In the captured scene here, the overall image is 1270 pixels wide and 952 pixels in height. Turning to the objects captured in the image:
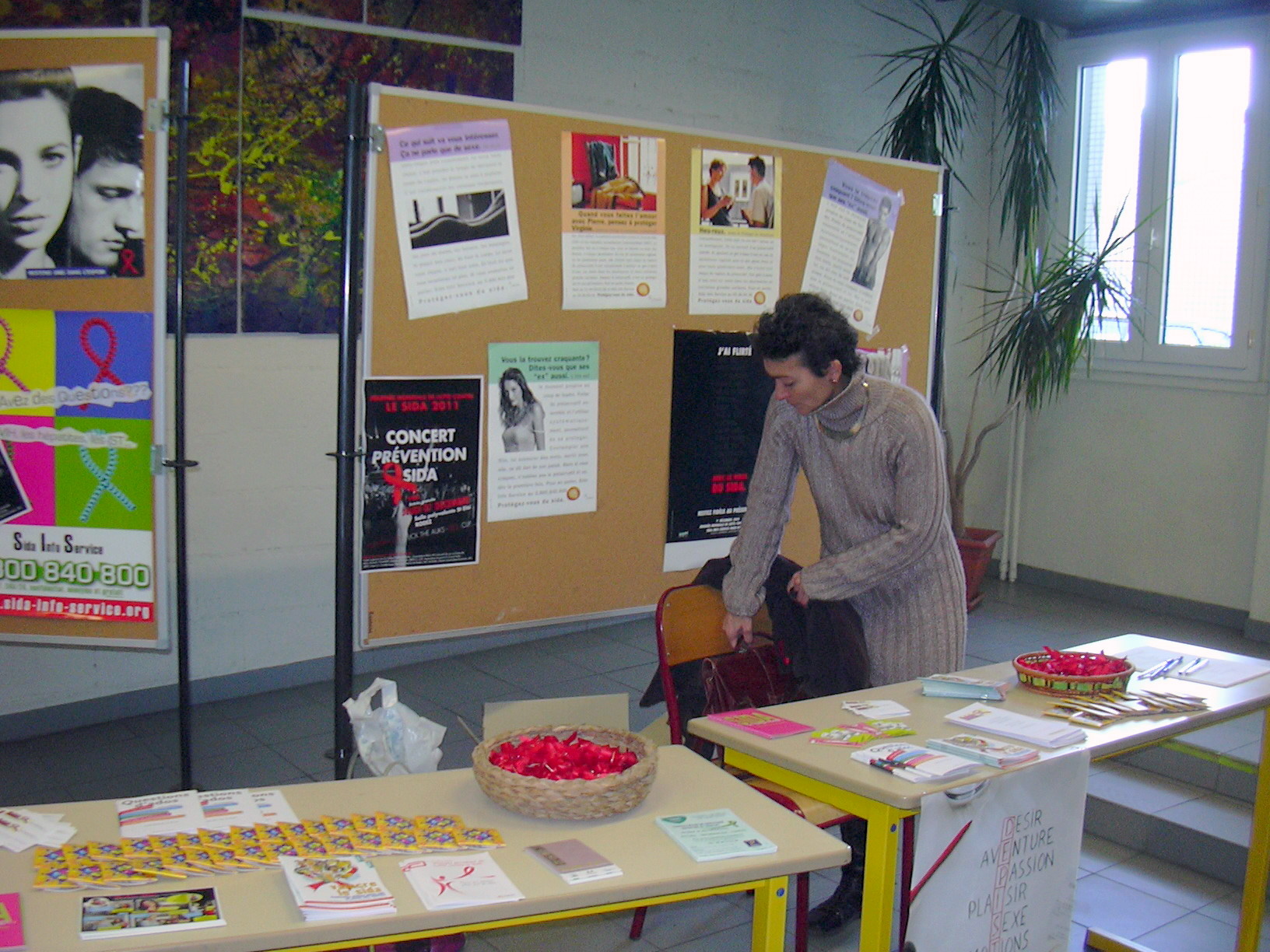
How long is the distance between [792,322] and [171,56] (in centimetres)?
245

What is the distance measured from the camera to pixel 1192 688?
2496 mm

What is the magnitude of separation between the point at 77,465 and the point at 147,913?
1.54 metres

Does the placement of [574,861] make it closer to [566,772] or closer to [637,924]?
[566,772]

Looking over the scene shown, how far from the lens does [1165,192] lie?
575cm

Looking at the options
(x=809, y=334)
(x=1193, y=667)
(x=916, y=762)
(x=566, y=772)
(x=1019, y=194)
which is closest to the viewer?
(x=566, y=772)

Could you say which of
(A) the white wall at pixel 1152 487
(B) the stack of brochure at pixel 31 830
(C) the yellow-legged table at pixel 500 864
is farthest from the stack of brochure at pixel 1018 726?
(A) the white wall at pixel 1152 487

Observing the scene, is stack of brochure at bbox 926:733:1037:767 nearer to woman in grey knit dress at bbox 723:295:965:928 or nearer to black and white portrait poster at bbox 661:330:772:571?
woman in grey knit dress at bbox 723:295:965:928

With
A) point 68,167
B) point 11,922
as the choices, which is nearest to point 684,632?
point 11,922

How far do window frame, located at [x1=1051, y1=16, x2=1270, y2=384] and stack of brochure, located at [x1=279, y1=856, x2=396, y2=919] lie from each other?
5058 mm

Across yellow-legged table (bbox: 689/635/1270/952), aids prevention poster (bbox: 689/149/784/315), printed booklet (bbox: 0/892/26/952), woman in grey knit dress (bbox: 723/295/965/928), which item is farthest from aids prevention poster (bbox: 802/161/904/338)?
printed booklet (bbox: 0/892/26/952)

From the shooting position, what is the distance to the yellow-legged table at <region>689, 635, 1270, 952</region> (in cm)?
186

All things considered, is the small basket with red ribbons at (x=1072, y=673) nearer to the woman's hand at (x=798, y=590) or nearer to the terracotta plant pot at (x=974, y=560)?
the woman's hand at (x=798, y=590)

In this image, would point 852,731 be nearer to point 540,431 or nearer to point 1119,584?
point 540,431

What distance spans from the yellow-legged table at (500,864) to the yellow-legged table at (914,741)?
0.13 m
